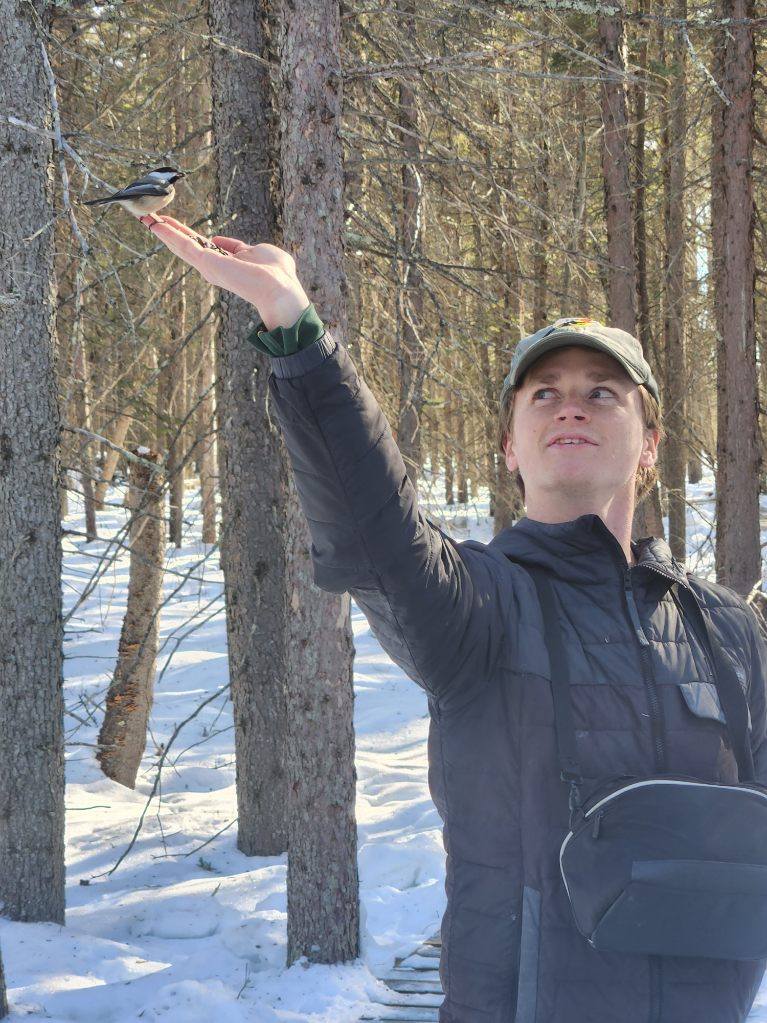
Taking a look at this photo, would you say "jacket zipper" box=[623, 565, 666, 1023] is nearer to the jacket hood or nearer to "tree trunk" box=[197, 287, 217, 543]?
the jacket hood

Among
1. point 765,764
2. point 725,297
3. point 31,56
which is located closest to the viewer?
point 765,764

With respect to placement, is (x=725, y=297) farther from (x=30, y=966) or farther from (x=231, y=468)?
(x=30, y=966)

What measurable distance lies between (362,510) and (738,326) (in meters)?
6.67

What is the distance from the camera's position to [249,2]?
576cm

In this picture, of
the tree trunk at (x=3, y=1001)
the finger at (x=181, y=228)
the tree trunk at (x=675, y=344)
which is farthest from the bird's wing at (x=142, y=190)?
the tree trunk at (x=675, y=344)

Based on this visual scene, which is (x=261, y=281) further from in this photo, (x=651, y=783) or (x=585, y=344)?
(x=651, y=783)

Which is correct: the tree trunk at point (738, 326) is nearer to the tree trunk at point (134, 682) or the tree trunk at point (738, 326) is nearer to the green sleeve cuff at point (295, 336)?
the tree trunk at point (134, 682)

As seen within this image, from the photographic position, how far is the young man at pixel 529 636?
1434mm

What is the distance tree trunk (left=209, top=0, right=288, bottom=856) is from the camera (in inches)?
227

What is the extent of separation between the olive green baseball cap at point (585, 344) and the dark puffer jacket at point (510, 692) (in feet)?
1.02

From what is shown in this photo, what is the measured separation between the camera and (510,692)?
159 centimetres

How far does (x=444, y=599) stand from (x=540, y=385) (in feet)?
1.71

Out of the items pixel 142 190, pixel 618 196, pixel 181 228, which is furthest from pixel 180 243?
pixel 618 196

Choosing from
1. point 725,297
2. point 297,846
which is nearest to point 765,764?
point 297,846
